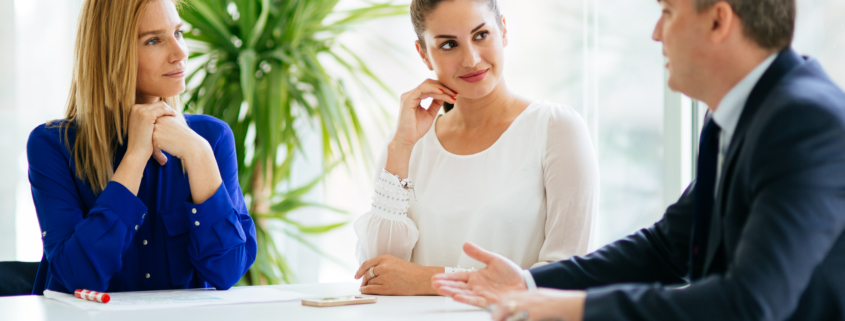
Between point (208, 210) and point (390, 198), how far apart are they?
0.51 m

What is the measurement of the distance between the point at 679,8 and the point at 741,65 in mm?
126

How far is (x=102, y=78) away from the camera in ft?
5.52

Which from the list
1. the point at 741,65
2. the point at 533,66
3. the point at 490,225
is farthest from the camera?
the point at 533,66

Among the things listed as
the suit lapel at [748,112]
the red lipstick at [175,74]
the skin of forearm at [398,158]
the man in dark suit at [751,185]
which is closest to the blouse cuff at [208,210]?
the red lipstick at [175,74]

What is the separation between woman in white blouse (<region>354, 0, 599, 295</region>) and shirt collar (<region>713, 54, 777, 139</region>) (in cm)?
69

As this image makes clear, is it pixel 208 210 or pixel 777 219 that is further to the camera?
pixel 208 210

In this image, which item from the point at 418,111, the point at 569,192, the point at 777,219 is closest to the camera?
the point at 777,219

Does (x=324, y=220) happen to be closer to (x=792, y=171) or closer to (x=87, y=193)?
(x=87, y=193)

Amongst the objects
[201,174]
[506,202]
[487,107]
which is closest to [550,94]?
[487,107]

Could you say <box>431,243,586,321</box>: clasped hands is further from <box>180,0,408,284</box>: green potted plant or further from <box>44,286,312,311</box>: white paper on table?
<box>180,0,408,284</box>: green potted plant

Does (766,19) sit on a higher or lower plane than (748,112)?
higher

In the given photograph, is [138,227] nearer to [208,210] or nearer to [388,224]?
[208,210]

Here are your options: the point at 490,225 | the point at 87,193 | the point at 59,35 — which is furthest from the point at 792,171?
the point at 59,35

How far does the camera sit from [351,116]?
3.02 m
